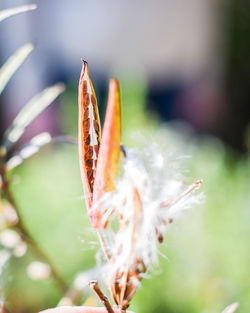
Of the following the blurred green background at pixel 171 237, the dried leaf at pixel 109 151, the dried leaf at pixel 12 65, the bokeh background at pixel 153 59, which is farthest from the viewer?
the bokeh background at pixel 153 59

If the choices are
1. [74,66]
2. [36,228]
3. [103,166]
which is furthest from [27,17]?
[103,166]

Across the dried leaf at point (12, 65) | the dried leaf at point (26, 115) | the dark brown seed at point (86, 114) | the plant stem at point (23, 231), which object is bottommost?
the plant stem at point (23, 231)

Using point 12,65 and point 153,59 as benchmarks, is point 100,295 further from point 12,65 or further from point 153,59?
point 153,59

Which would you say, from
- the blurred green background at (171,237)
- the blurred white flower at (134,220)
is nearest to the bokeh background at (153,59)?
the blurred green background at (171,237)

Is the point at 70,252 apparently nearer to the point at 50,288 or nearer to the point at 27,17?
the point at 50,288

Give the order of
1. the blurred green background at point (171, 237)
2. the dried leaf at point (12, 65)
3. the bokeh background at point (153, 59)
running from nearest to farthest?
the dried leaf at point (12, 65) → the blurred green background at point (171, 237) → the bokeh background at point (153, 59)

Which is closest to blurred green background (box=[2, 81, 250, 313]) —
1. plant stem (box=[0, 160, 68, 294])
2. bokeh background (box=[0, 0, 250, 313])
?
bokeh background (box=[0, 0, 250, 313])

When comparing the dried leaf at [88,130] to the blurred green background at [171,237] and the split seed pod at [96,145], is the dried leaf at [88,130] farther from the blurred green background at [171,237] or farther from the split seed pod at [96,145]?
the blurred green background at [171,237]

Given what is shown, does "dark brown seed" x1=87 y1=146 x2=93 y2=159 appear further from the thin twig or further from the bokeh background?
the bokeh background
